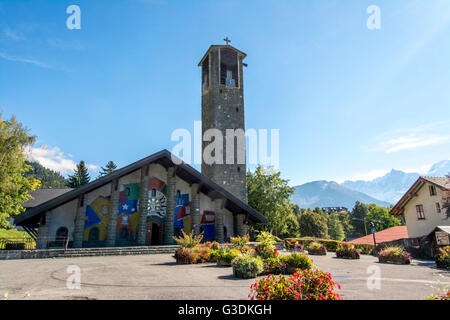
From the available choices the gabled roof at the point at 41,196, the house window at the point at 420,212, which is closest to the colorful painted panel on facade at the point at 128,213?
the gabled roof at the point at 41,196

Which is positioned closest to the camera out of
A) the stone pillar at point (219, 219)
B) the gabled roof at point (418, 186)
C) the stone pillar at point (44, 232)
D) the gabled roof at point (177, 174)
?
the gabled roof at point (177, 174)

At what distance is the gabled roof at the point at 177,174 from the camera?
20469 millimetres

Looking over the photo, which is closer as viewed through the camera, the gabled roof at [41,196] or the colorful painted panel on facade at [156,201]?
the colorful painted panel on facade at [156,201]

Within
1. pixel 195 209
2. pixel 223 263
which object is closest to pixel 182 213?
pixel 195 209

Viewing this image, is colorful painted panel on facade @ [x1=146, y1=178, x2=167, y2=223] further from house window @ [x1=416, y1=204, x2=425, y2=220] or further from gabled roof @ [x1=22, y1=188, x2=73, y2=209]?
house window @ [x1=416, y1=204, x2=425, y2=220]

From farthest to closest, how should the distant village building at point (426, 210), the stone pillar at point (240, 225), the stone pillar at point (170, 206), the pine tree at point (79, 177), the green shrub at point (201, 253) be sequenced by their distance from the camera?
the pine tree at point (79, 177) < the stone pillar at point (240, 225) < the distant village building at point (426, 210) < the stone pillar at point (170, 206) < the green shrub at point (201, 253)

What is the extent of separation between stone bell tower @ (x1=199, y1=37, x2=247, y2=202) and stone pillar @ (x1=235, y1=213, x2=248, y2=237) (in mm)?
5660

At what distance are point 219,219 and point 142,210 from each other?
25.2ft

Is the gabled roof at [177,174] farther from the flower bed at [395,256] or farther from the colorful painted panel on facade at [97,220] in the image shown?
the flower bed at [395,256]

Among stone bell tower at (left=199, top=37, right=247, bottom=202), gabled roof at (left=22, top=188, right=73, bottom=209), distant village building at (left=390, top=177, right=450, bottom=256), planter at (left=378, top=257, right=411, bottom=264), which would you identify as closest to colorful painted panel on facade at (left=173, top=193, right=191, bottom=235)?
stone bell tower at (left=199, top=37, right=247, bottom=202)

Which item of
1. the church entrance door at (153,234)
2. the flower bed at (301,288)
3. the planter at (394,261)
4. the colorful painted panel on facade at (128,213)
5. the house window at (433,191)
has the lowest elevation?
the planter at (394,261)

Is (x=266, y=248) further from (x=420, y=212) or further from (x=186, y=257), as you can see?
(x=420, y=212)
